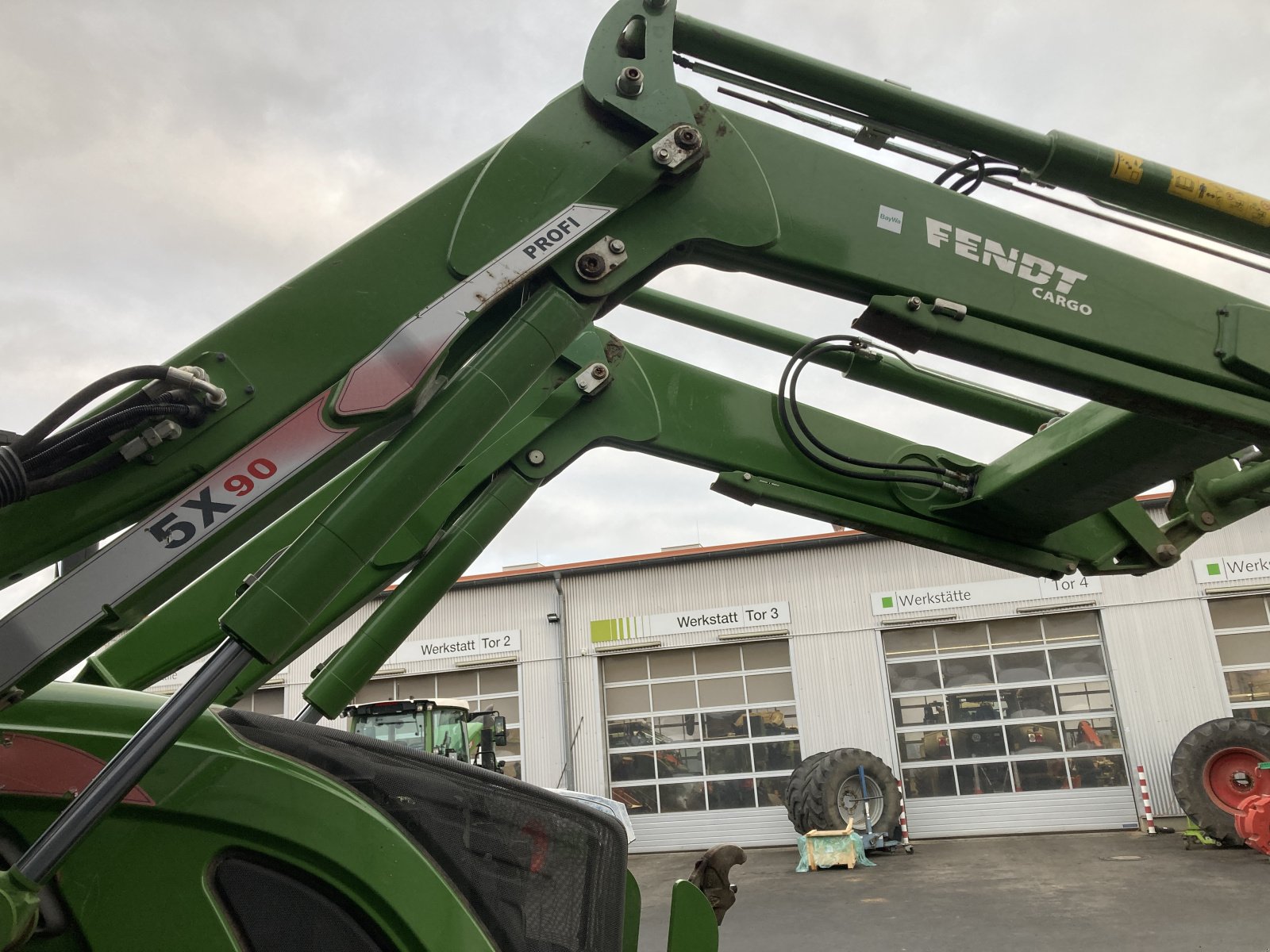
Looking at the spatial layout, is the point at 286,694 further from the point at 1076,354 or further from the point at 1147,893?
the point at 1076,354

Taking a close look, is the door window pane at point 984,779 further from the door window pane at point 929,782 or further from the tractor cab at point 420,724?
the tractor cab at point 420,724

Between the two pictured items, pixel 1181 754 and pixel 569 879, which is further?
pixel 1181 754

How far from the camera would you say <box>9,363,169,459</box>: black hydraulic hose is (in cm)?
159

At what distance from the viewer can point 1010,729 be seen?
1508cm

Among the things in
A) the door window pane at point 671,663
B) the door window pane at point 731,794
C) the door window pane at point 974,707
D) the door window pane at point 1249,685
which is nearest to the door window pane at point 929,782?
the door window pane at point 974,707

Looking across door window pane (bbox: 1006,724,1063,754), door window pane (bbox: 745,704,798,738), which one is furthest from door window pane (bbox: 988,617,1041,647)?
door window pane (bbox: 745,704,798,738)

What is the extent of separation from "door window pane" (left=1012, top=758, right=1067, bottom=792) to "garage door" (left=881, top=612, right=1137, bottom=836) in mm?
13

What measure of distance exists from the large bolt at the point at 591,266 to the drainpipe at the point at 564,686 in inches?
617

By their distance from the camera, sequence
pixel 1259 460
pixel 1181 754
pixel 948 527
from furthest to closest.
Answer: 1. pixel 1181 754
2. pixel 948 527
3. pixel 1259 460

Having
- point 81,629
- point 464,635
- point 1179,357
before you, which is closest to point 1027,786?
point 464,635

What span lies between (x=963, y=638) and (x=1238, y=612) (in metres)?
4.09

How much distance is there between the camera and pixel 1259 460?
356cm

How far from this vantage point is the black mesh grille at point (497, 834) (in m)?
1.96

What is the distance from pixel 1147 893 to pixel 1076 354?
9.01 metres
